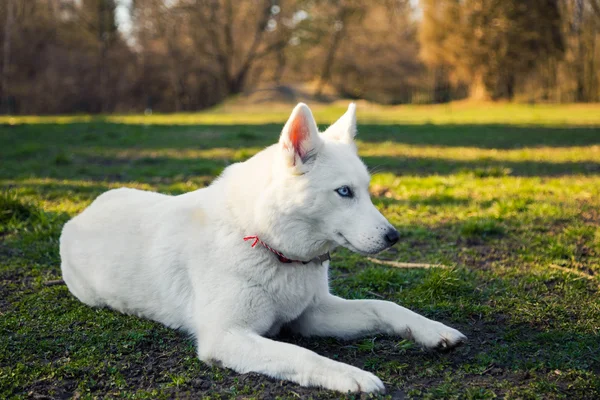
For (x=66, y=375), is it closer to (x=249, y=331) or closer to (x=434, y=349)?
(x=249, y=331)

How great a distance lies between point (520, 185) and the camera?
7953 millimetres

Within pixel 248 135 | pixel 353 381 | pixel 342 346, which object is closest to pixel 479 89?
pixel 248 135

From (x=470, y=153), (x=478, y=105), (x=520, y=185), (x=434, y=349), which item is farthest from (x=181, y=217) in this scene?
(x=478, y=105)

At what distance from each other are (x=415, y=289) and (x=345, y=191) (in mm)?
1470

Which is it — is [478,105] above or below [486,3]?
below

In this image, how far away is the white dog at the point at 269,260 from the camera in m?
3.09

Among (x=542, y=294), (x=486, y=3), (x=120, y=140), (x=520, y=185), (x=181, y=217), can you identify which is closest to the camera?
(x=181, y=217)

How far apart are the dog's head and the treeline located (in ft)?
90.8

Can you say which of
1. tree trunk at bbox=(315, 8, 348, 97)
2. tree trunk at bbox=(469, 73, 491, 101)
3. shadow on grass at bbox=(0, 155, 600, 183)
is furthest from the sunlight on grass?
tree trunk at bbox=(315, 8, 348, 97)

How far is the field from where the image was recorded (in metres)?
2.98

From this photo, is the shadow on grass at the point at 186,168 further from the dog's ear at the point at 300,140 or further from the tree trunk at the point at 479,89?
the tree trunk at the point at 479,89

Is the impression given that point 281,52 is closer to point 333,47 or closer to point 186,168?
point 333,47

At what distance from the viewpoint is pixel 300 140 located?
3.17 m

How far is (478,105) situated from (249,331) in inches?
1195
